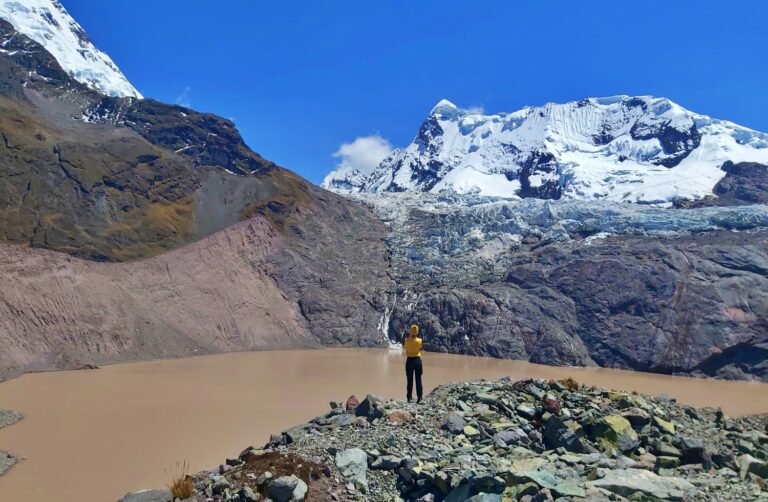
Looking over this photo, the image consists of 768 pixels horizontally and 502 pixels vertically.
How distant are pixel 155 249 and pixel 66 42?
6796 cm

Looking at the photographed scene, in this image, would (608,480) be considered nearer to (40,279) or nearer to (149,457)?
(149,457)

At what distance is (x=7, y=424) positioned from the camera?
16953 millimetres

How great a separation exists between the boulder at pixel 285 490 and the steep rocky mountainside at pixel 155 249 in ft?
78.8

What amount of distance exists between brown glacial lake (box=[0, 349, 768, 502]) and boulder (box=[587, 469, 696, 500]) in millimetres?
8657

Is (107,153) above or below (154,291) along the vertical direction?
above

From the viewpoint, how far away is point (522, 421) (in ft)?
35.0

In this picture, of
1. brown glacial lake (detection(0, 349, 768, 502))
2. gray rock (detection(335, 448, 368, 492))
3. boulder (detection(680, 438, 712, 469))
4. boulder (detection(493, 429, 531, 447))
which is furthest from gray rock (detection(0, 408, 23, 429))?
boulder (detection(680, 438, 712, 469))

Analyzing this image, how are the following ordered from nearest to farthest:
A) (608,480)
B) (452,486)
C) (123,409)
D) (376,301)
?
1. (608,480)
2. (452,486)
3. (123,409)
4. (376,301)

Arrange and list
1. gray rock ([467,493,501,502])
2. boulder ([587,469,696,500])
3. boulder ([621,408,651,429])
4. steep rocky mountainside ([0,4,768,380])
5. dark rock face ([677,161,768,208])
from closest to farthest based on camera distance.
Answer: boulder ([587,469,696,500]) → gray rock ([467,493,501,502]) → boulder ([621,408,651,429]) → steep rocky mountainside ([0,4,768,380]) → dark rock face ([677,161,768,208])

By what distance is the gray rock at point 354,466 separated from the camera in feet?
27.8

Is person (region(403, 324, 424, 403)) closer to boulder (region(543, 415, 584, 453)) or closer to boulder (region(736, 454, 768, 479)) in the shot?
boulder (region(543, 415, 584, 453))

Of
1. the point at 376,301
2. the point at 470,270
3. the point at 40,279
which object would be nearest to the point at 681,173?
the point at 470,270

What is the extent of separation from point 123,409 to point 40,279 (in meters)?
16.4

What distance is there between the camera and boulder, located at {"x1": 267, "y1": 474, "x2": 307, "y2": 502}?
773 cm
